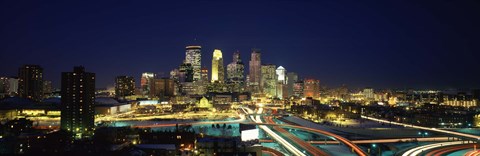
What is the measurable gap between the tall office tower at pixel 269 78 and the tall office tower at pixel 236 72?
229 inches

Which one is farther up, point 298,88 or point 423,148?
point 298,88

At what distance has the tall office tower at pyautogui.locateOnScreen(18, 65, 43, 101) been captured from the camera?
2477 inches

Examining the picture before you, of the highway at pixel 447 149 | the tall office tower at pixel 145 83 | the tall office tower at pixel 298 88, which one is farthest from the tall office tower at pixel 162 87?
the highway at pixel 447 149

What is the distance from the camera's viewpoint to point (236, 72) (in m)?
110

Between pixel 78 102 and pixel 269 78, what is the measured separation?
81.9 m

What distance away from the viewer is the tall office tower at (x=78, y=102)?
31.0m

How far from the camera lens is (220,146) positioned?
1997 cm

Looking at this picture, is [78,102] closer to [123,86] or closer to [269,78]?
[123,86]

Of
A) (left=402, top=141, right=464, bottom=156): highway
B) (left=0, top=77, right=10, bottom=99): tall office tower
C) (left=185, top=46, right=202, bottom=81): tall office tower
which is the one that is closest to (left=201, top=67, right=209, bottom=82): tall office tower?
(left=185, top=46, right=202, bottom=81): tall office tower

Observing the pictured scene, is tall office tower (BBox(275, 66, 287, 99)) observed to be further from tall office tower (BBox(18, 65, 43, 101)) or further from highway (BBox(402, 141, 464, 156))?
highway (BBox(402, 141, 464, 156))

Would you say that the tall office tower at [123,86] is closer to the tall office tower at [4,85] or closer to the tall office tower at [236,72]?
the tall office tower at [4,85]

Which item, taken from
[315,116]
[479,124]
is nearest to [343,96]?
[315,116]

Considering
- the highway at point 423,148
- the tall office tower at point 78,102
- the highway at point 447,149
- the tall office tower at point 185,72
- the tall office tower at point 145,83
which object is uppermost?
the tall office tower at point 185,72

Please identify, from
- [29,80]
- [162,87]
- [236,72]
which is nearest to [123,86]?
[162,87]
